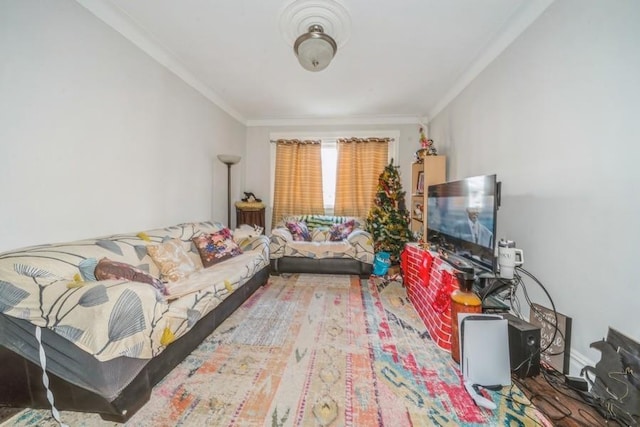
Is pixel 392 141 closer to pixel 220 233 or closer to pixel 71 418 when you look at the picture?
pixel 220 233

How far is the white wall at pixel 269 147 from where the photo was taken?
14.6 feet

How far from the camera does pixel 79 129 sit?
1.79m

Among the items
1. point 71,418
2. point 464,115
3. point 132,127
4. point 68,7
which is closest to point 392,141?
point 464,115

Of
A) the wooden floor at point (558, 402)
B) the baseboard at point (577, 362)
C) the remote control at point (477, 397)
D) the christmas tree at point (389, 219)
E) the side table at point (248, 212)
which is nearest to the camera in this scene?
the wooden floor at point (558, 402)

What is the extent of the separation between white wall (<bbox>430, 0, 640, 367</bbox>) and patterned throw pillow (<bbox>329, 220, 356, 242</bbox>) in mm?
2033

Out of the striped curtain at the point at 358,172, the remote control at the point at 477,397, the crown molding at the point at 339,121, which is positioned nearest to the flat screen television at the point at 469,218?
the remote control at the point at 477,397

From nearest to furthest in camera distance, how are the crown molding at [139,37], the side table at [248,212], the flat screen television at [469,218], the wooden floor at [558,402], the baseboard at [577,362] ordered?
the wooden floor at [558,402], the baseboard at [577,362], the flat screen television at [469,218], the crown molding at [139,37], the side table at [248,212]

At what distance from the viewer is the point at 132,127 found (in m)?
2.25

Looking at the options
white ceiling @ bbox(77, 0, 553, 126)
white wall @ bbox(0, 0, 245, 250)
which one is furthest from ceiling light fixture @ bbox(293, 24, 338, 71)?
white wall @ bbox(0, 0, 245, 250)

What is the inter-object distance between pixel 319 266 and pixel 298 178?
183 cm

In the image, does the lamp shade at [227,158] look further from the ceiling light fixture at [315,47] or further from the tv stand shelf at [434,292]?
the tv stand shelf at [434,292]

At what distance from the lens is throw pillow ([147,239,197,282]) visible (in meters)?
2.05

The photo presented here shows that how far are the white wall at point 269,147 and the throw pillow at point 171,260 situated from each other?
255cm

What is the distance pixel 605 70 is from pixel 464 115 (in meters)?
1.69
